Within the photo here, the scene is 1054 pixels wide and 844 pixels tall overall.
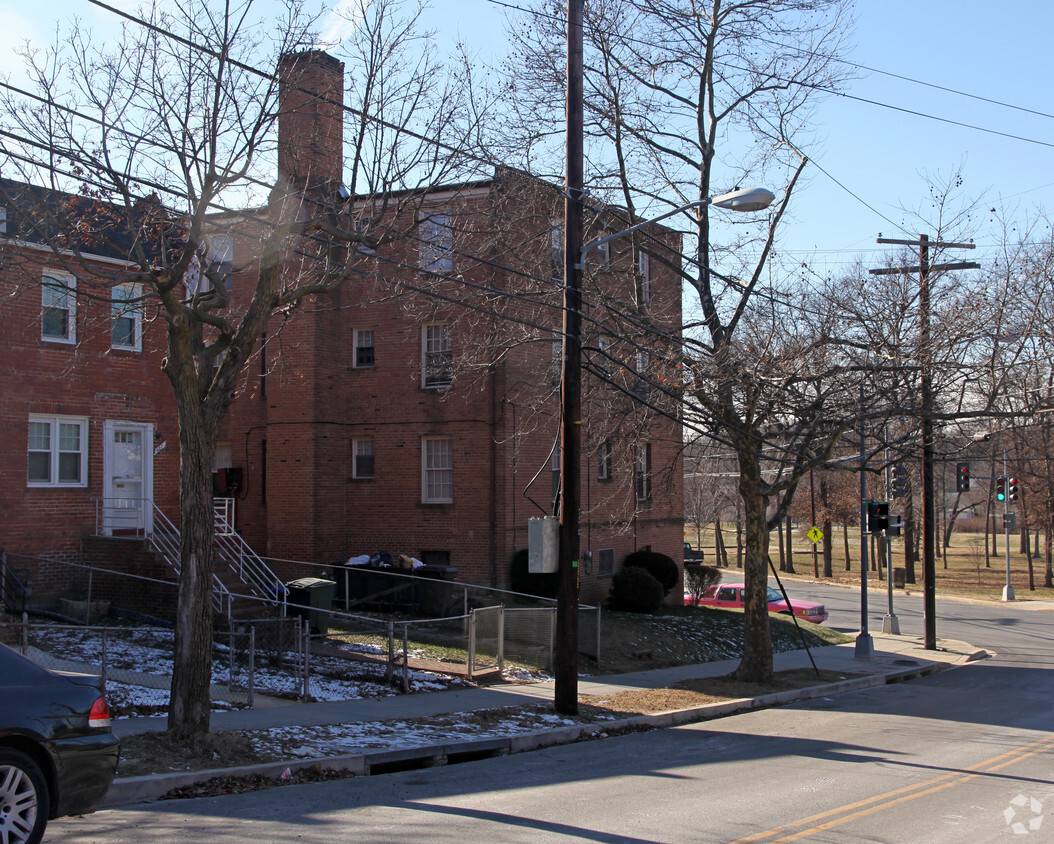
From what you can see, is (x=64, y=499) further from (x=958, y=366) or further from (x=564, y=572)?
(x=958, y=366)

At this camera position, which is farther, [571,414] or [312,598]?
[312,598]

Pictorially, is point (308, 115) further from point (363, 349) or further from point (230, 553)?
point (363, 349)

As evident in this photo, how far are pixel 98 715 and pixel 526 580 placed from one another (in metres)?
16.9

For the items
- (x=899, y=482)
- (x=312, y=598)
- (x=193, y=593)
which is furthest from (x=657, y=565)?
(x=193, y=593)

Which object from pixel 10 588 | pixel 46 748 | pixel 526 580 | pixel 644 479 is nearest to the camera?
pixel 46 748

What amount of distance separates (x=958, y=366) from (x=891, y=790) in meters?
8.50

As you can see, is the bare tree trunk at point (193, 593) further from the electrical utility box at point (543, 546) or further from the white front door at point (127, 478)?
the white front door at point (127, 478)

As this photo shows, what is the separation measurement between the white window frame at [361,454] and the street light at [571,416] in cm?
1253

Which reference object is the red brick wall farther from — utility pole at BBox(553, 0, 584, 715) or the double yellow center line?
the double yellow center line

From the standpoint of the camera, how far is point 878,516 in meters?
24.0

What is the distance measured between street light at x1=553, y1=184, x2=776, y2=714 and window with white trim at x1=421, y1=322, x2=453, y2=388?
1055 cm

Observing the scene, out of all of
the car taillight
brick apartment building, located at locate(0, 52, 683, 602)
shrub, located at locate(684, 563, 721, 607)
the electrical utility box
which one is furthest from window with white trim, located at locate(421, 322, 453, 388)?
the car taillight

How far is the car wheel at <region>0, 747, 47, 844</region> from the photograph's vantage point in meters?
5.86

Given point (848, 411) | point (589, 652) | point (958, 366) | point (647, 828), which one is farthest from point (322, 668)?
point (958, 366)
